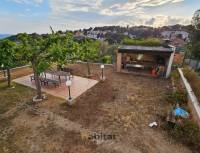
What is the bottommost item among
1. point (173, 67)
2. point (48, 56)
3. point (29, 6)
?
point (173, 67)

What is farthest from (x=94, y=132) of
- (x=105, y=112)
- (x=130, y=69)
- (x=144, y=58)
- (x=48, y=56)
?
(x=144, y=58)

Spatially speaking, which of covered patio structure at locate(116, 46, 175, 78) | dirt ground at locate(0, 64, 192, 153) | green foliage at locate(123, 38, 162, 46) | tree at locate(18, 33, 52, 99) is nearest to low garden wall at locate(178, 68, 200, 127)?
dirt ground at locate(0, 64, 192, 153)

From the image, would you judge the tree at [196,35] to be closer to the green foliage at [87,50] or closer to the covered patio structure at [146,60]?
the covered patio structure at [146,60]

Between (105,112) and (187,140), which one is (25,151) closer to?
(105,112)

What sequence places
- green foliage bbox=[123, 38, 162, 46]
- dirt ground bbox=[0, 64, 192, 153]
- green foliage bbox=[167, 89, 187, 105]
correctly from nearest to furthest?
dirt ground bbox=[0, 64, 192, 153], green foliage bbox=[167, 89, 187, 105], green foliage bbox=[123, 38, 162, 46]

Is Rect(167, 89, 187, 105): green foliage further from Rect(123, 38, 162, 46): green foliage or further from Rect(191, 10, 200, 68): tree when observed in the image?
Rect(191, 10, 200, 68): tree

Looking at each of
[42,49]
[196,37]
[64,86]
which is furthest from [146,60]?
[42,49]

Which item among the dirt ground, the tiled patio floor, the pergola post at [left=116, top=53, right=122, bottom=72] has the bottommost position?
the dirt ground

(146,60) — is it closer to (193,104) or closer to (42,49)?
(193,104)
